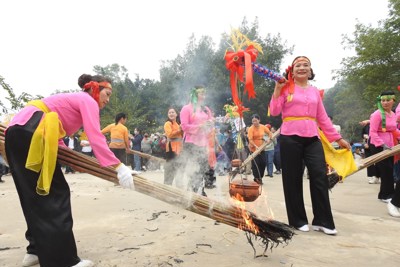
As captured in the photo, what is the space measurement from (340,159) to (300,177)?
688 mm

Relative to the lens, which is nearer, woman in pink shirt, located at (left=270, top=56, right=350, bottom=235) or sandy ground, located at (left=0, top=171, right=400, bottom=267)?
sandy ground, located at (left=0, top=171, right=400, bottom=267)

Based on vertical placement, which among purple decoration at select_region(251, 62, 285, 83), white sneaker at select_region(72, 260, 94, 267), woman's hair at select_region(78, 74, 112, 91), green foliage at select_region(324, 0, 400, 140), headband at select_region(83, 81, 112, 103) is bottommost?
white sneaker at select_region(72, 260, 94, 267)

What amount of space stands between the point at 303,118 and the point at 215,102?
20.3 meters

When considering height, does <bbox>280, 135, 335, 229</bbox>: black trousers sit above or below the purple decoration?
below

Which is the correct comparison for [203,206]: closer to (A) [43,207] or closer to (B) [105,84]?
(A) [43,207]

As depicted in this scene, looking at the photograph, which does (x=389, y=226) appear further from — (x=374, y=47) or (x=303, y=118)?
(x=374, y=47)

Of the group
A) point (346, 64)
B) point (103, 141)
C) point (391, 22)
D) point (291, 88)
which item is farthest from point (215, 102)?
point (103, 141)

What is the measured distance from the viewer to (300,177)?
391 cm

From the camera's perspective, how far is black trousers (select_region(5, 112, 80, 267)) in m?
2.43

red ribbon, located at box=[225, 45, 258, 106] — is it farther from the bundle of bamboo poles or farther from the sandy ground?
the sandy ground

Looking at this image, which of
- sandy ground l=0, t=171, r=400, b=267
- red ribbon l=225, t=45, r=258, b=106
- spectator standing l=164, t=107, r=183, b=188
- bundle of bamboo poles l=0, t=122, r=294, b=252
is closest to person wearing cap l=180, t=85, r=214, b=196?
spectator standing l=164, t=107, r=183, b=188

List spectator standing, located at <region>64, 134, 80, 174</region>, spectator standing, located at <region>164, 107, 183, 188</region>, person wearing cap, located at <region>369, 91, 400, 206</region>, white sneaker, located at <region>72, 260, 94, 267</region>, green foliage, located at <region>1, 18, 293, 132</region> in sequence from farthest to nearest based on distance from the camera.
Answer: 1. green foliage, located at <region>1, 18, 293, 132</region>
2. spectator standing, located at <region>64, 134, 80, 174</region>
3. spectator standing, located at <region>164, 107, 183, 188</region>
4. person wearing cap, located at <region>369, 91, 400, 206</region>
5. white sneaker, located at <region>72, 260, 94, 267</region>

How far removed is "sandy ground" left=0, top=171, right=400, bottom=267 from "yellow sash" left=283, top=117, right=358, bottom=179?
64 cm

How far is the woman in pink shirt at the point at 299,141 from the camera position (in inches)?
148
